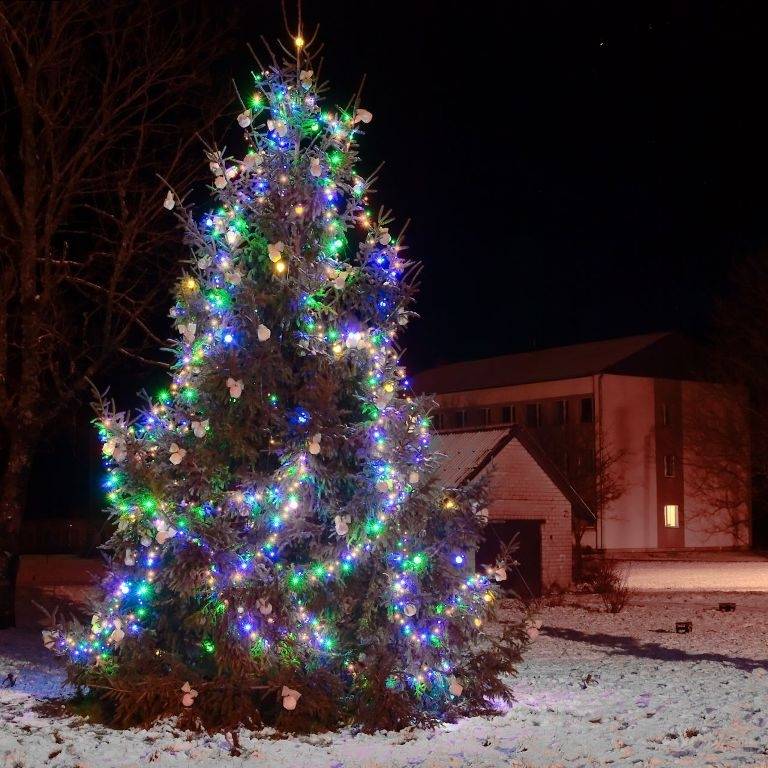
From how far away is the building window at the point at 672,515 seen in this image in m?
52.8

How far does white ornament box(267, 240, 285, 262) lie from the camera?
9.03 m

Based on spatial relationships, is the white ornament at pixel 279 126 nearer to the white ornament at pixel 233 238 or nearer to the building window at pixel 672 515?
the white ornament at pixel 233 238

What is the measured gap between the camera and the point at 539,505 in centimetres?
2377

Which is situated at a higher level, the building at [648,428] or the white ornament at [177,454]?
the building at [648,428]

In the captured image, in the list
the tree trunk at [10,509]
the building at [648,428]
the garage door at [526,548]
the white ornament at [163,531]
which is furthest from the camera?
the building at [648,428]

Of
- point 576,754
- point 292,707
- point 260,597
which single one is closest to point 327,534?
point 260,597

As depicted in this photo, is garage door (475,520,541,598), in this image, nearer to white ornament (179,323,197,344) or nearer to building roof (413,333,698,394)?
white ornament (179,323,197,344)

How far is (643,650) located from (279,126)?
9374 mm

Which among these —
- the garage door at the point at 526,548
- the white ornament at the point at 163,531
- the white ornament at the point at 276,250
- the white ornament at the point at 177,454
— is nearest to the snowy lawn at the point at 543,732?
the white ornament at the point at 163,531

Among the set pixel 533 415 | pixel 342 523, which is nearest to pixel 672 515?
pixel 533 415

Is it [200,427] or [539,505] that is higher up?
[200,427]

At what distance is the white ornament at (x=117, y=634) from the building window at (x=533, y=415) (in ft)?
149

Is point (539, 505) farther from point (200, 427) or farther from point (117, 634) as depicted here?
point (117, 634)

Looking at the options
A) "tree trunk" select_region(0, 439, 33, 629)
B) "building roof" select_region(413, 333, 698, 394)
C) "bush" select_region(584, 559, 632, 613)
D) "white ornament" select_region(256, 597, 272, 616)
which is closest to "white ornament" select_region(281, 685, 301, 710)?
"white ornament" select_region(256, 597, 272, 616)
